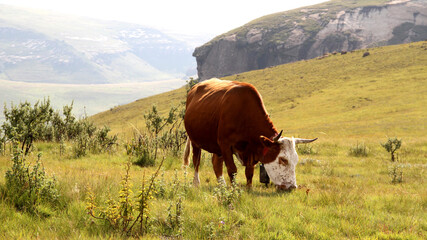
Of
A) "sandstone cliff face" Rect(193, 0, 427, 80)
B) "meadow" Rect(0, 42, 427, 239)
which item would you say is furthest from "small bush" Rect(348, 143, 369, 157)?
"sandstone cliff face" Rect(193, 0, 427, 80)

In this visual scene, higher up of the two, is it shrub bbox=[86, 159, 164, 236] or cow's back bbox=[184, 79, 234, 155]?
cow's back bbox=[184, 79, 234, 155]

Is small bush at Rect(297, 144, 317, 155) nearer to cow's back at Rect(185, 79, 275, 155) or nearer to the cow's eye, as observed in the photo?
cow's back at Rect(185, 79, 275, 155)

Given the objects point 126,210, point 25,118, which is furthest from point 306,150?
point 126,210

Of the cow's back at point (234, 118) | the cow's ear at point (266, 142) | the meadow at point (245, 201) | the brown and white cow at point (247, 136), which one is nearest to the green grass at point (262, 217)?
the meadow at point (245, 201)

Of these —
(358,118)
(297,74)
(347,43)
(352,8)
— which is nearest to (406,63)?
(297,74)

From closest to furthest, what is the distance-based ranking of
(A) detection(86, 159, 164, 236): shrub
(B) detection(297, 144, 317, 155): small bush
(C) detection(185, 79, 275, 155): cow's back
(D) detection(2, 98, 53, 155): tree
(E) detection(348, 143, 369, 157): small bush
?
(A) detection(86, 159, 164, 236): shrub → (C) detection(185, 79, 275, 155): cow's back → (D) detection(2, 98, 53, 155): tree → (E) detection(348, 143, 369, 157): small bush → (B) detection(297, 144, 317, 155): small bush

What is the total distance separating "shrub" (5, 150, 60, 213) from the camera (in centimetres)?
423

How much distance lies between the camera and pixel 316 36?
174625mm

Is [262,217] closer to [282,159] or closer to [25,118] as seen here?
[282,159]

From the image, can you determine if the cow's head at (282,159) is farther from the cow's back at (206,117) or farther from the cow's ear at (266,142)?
the cow's back at (206,117)

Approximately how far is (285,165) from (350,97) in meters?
54.4

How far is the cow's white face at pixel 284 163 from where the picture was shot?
629 cm

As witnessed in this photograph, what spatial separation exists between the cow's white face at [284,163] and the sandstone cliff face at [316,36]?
177 metres

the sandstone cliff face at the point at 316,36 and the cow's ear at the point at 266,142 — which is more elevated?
the sandstone cliff face at the point at 316,36
